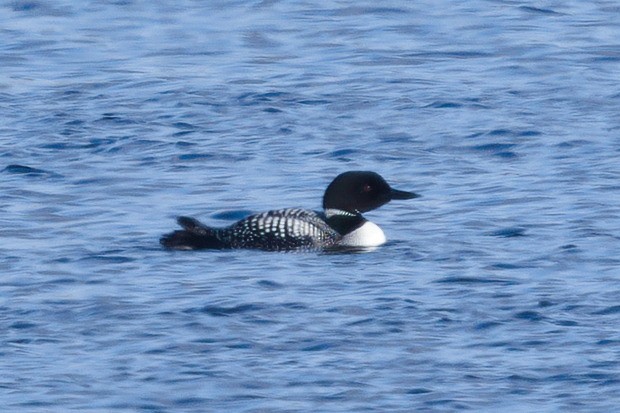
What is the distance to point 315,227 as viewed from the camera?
11.7 meters

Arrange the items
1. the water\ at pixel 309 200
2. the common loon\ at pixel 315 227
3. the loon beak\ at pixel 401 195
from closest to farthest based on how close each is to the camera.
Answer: the water\ at pixel 309 200 < the common loon\ at pixel 315 227 < the loon beak\ at pixel 401 195

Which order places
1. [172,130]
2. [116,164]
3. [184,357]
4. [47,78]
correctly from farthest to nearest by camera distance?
1. [47,78]
2. [172,130]
3. [116,164]
4. [184,357]

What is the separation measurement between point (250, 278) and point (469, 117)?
505 centimetres

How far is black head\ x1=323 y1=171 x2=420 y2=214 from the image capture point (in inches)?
476

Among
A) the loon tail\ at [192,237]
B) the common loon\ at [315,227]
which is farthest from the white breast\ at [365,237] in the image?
the loon tail\ at [192,237]

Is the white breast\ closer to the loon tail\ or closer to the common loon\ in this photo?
the common loon\

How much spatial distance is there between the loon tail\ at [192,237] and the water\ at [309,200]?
14 centimetres

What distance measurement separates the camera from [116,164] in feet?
45.2

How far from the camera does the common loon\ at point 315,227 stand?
11266 mm

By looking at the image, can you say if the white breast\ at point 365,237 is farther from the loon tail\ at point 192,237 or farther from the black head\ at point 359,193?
the loon tail\ at point 192,237

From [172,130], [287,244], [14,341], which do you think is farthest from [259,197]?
[14,341]

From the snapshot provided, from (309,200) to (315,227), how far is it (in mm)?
1116

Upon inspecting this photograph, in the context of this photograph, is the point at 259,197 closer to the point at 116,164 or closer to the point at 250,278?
the point at 116,164

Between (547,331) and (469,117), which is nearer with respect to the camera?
(547,331)
